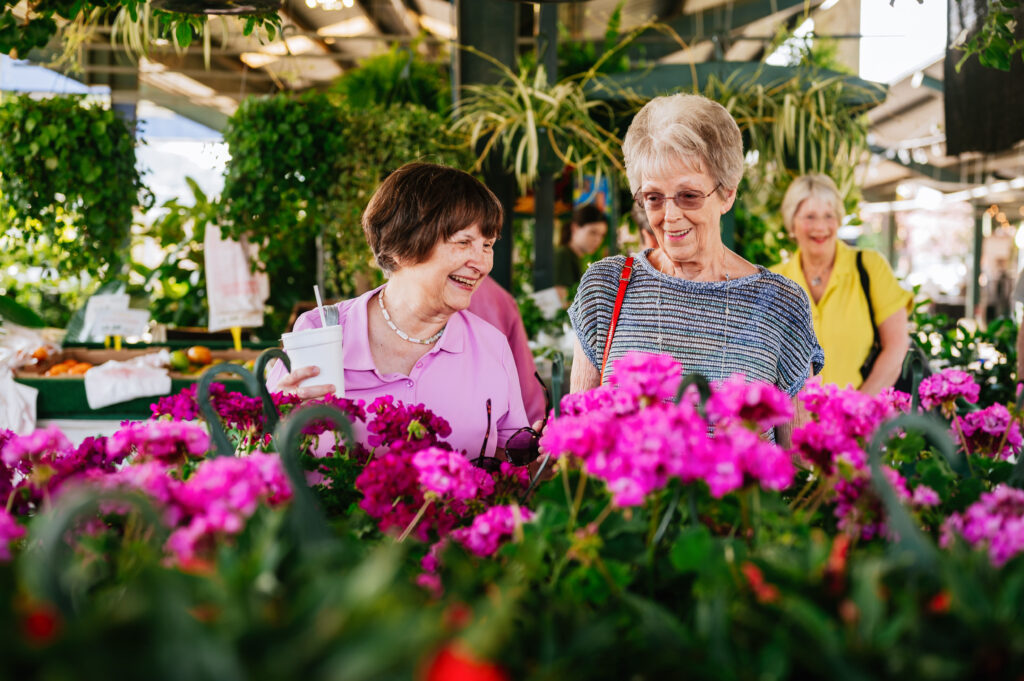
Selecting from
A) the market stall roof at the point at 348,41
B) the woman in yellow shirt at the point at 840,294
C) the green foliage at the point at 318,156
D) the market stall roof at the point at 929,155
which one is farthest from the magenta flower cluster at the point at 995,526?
the market stall roof at the point at 929,155

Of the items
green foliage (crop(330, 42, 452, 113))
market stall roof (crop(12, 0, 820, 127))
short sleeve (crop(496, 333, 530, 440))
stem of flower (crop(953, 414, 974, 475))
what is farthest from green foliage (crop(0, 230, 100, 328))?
stem of flower (crop(953, 414, 974, 475))

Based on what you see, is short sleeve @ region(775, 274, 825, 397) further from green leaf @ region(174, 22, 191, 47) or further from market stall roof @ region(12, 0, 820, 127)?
market stall roof @ region(12, 0, 820, 127)

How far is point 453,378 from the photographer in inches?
71.7

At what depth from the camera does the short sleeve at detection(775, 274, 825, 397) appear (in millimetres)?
1705

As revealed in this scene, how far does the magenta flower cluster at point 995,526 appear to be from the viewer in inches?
30.1

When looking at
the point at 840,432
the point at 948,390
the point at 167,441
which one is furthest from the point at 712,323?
the point at 167,441

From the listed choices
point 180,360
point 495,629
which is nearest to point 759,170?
point 180,360

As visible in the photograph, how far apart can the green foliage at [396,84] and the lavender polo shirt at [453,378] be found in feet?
8.50

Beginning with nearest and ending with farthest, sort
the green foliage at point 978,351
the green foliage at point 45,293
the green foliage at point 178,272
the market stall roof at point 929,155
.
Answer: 1. the green foliage at point 978,351
2. the green foliage at point 178,272
3. the green foliage at point 45,293
4. the market stall roof at point 929,155

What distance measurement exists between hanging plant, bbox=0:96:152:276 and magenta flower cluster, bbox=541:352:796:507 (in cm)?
322

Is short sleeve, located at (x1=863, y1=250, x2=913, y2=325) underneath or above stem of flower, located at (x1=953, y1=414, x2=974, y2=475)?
above

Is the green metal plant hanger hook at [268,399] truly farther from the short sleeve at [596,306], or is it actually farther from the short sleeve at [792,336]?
the short sleeve at [792,336]

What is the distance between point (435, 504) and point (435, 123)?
2.64m

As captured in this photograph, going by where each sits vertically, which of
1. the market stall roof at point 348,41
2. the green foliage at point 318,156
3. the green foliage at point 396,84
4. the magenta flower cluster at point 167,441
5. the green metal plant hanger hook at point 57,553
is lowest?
the magenta flower cluster at point 167,441
